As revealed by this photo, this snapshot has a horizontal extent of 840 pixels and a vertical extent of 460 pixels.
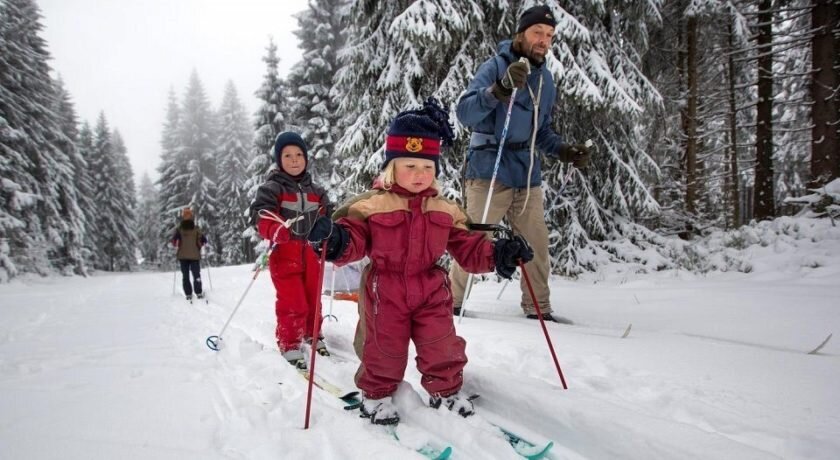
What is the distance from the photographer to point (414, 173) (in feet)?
7.86

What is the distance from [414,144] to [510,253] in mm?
831

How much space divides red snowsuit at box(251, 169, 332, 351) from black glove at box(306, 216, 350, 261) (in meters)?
1.45

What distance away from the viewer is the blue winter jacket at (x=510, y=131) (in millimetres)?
3615

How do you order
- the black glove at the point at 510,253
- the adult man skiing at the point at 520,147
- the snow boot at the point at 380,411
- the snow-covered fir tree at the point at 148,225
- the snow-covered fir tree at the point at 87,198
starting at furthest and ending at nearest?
the snow-covered fir tree at the point at 148,225 → the snow-covered fir tree at the point at 87,198 → the adult man skiing at the point at 520,147 → the black glove at the point at 510,253 → the snow boot at the point at 380,411

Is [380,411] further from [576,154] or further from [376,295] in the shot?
[576,154]

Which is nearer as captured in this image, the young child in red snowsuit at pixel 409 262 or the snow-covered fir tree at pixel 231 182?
the young child in red snowsuit at pixel 409 262

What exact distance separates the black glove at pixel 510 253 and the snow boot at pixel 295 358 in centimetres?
177

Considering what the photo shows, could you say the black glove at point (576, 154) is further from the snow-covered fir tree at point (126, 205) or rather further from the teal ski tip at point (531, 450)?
the snow-covered fir tree at point (126, 205)

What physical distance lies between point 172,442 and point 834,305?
4.86 metres

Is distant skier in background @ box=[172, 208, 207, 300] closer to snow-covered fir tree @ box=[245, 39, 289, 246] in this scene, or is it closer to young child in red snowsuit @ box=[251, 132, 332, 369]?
young child in red snowsuit @ box=[251, 132, 332, 369]

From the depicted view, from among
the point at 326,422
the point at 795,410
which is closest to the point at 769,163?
the point at 795,410

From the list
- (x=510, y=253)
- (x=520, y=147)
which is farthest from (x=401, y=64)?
(x=510, y=253)

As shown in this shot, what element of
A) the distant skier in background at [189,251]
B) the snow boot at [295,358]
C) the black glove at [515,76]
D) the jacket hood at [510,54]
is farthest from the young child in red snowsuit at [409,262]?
the distant skier in background at [189,251]

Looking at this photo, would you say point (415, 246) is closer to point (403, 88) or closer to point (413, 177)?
point (413, 177)
